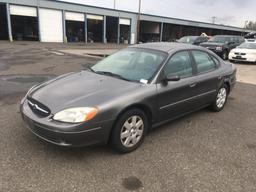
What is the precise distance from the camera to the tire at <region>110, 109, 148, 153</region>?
3277 millimetres

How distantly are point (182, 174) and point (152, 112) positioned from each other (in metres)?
1.04

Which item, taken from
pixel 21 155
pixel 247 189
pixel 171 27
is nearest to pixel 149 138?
pixel 247 189

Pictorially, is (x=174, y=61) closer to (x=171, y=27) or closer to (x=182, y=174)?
(x=182, y=174)

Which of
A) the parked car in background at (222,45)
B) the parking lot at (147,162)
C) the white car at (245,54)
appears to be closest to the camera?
the parking lot at (147,162)

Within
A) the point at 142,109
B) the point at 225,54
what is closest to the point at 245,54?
the point at 225,54

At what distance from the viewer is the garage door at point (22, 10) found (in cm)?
2852

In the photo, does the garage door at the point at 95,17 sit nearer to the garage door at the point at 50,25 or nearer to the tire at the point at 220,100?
the garage door at the point at 50,25

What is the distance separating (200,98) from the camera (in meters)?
4.68

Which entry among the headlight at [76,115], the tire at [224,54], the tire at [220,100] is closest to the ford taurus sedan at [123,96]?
the headlight at [76,115]

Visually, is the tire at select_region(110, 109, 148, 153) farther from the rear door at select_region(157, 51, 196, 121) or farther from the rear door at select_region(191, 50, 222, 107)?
the rear door at select_region(191, 50, 222, 107)

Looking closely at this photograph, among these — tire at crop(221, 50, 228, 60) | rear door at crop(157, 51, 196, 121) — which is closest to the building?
tire at crop(221, 50, 228, 60)

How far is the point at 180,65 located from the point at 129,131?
159 cm

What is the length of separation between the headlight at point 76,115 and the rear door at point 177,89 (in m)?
1.21

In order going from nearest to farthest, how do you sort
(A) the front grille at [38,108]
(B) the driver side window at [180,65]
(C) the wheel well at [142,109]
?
(A) the front grille at [38,108] → (C) the wheel well at [142,109] → (B) the driver side window at [180,65]
